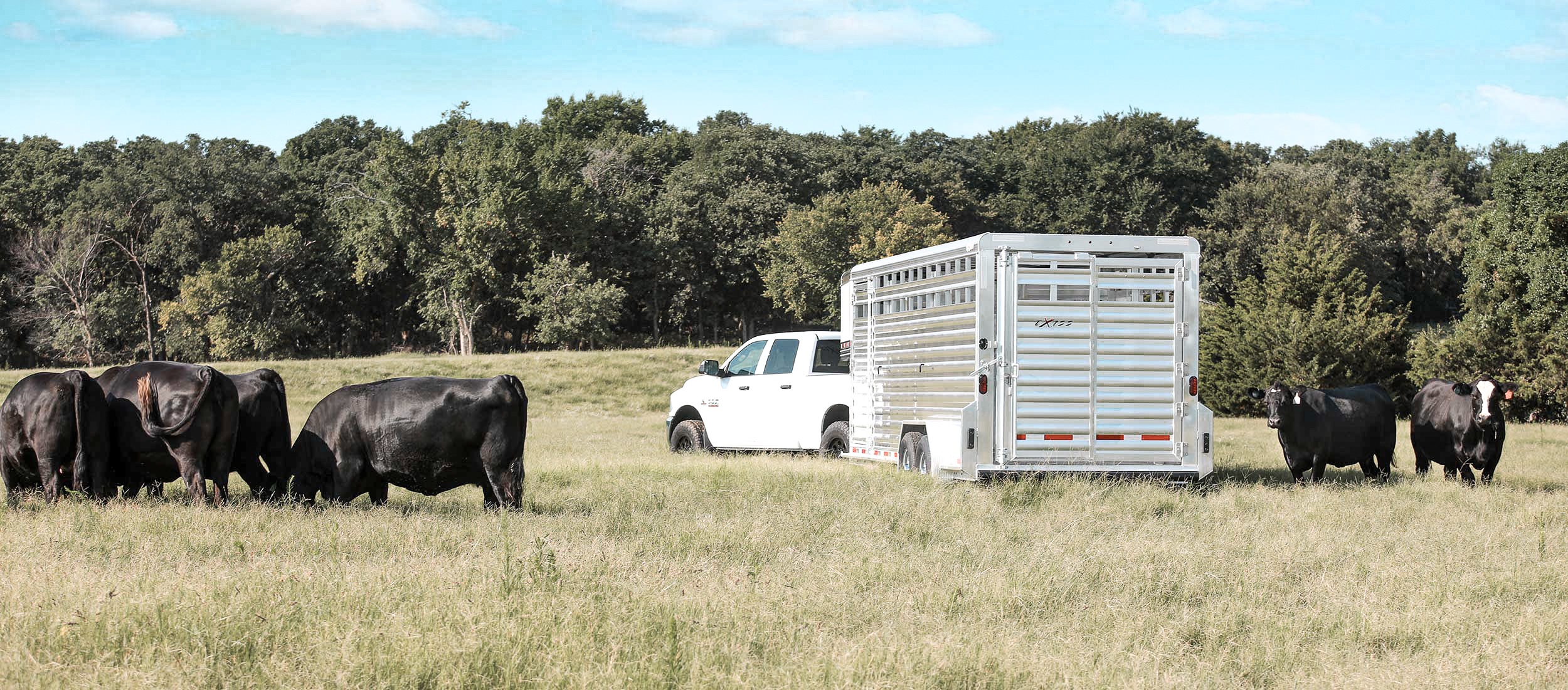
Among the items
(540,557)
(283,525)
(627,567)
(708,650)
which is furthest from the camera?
(283,525)

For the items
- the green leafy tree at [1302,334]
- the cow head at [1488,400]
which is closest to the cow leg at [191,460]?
the cow head at [1488,400]

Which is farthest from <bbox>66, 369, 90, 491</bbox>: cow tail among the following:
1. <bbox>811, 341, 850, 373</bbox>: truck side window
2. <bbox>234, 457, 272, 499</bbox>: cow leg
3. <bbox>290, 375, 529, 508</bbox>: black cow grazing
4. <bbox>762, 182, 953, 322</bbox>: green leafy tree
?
<bbox>762, 182, 953, 322</bbox>: green leafy tree

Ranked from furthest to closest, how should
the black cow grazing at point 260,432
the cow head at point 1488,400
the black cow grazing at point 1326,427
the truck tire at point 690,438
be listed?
the truck tire at point 690,438 → the black cow grazing at point 1326,427 → the cow head at point 1488,400 → the black cow grazing at point 260,432

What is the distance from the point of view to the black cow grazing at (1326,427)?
1509 cm

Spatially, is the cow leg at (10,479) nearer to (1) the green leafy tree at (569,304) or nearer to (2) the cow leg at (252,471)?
(2) the cow leg at (252,471)

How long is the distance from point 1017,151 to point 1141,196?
19817 millimetres

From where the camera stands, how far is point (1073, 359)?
13031 mm

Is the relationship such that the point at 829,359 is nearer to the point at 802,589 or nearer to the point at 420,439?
the point at 420,439

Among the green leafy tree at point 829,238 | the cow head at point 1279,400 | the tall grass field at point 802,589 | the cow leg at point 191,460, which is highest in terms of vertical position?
the green leafy tree at point 829,238

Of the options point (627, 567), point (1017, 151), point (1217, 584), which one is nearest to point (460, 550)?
point (627, 567)

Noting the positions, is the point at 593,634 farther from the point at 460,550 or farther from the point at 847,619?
the point at 460,550

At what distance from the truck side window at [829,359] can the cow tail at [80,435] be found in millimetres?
9148

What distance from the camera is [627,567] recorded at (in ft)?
26.1

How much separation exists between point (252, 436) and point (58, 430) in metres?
1.57
